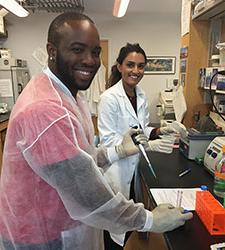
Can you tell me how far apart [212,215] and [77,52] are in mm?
707

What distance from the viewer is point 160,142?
164cm

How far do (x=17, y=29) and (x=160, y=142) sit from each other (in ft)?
12.9

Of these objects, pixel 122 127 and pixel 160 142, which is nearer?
pixel 160 142

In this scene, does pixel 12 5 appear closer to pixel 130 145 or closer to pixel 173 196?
pixel 130 145

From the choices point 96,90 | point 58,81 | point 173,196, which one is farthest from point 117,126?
point 96,90

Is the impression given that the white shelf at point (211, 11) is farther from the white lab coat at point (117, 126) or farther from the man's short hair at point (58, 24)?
the man's short hair at point (58, 24)

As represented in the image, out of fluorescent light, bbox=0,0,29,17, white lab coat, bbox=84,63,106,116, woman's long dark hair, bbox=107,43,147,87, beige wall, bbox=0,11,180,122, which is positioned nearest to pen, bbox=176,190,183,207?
woman's long dark hair, bbox=107,43,147,87

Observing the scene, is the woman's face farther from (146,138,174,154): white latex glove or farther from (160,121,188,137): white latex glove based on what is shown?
(146,138,174,154): white latex glove

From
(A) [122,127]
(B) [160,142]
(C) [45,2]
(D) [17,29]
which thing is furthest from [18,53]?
(B) [160,142]

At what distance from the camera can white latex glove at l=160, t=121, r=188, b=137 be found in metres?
1.72

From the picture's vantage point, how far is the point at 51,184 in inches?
28.4

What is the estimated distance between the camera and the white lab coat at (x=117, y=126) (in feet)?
5.78

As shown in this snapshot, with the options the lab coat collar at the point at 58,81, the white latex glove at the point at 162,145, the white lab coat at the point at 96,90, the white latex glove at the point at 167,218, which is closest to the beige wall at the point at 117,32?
the white lab coat at the point at 96,90

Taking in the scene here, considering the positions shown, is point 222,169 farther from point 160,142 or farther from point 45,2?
point 45,2
